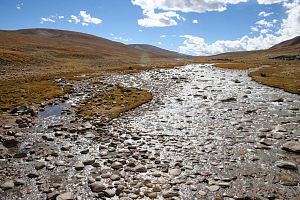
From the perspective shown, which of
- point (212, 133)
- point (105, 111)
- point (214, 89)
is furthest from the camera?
point (214, 89)

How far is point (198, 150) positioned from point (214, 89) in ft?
65.6

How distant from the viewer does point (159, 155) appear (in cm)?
1424

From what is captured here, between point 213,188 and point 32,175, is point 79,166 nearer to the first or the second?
point 32,175

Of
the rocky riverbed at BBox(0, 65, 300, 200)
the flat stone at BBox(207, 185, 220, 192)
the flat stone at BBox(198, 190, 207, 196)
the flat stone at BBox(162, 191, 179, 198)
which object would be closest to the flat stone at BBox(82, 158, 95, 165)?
the rocky riverbed at BBox(0, 65, 300, 200)

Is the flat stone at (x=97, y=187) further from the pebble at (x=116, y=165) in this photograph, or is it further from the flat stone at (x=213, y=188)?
the flat stone at (x=213, y=188)

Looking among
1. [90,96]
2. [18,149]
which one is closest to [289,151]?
[18,149]

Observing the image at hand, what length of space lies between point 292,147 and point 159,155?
624 cm

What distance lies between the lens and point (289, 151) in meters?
14.5

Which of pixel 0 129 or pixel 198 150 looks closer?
pixel 198 150

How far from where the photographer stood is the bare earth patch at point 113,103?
882 inches

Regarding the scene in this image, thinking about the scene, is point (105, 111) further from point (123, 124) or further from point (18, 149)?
point (18, 149)

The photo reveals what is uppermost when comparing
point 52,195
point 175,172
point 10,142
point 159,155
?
point 10,142

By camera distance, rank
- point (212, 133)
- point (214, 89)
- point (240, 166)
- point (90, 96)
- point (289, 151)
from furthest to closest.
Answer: point (214, 89) → point (90, 96) → point (212, 133) → point (289, 151) → point (240, 166)

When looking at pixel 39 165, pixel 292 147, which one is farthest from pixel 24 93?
→ pixel 292 147
